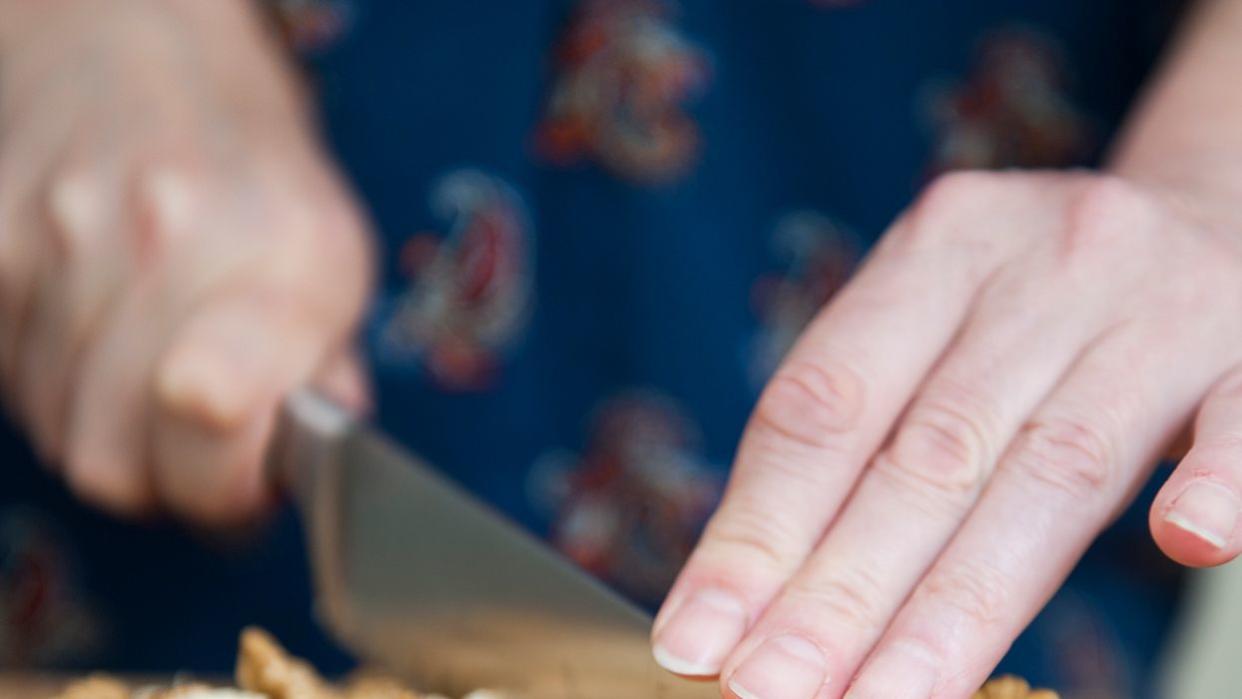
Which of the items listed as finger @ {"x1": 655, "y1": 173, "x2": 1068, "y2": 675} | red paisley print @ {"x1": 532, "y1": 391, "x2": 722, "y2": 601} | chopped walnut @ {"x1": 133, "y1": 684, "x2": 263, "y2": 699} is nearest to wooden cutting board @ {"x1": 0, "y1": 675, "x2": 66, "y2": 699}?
chopped walnut @ {"x1": 133, "y1": 684, "x2": 263, "y2": 699}

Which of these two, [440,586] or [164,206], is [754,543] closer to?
[440,586]

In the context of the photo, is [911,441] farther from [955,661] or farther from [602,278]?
[602,278]

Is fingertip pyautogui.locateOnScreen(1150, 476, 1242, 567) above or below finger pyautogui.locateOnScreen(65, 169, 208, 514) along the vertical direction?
above

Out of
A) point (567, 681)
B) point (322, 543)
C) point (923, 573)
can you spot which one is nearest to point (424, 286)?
point (322, 543)

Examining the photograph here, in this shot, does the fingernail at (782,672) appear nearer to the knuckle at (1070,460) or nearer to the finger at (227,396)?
the knuckle at (1070,460)

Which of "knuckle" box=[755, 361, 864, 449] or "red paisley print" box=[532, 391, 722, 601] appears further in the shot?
"red paisley print" box=[532, 391, 722, 601]

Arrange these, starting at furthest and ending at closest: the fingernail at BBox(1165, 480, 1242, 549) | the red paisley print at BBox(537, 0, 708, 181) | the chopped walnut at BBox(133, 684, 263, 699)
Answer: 1. the red paisley print at BBox(537, 0, 708, 181)
2. the chopped walnut at BBox(133, 684, 263, 699)
3. the fingernail at BBox(1165, 480, 1242, 549)

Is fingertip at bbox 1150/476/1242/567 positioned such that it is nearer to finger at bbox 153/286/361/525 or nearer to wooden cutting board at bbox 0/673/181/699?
finger at bbox 153/286/361/525

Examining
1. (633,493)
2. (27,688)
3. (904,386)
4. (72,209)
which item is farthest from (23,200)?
(904,386)
